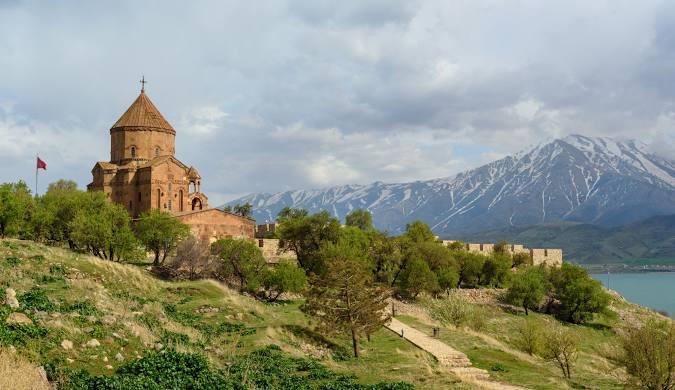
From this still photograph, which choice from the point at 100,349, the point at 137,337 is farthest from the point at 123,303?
the point at 100,349

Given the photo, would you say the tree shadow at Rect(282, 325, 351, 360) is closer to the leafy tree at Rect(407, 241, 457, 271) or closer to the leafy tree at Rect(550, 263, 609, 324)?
the leafy tree at Rect(407, 241, 457, 271)

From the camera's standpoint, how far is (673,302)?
10450 centimetres

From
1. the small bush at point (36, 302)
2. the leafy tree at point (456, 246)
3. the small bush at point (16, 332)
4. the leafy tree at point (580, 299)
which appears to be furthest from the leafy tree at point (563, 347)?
the leafy tree at point (456, 246)

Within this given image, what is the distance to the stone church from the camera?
186 feet

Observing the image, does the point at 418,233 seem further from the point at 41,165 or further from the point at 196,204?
the point at 41,165

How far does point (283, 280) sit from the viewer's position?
3919 cm

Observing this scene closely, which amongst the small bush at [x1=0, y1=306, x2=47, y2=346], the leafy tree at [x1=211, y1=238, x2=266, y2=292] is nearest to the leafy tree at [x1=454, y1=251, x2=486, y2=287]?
the leafy tree at [x1=211, y1=238, x2=266, y2=292]

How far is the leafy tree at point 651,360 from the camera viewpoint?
19547mm

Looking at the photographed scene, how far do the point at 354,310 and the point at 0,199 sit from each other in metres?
27.9

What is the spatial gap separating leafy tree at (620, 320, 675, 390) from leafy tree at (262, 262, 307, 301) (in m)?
22.5

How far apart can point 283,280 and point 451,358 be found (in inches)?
655

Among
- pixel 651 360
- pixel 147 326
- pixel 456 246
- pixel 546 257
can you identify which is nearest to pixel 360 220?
pixel 456 246

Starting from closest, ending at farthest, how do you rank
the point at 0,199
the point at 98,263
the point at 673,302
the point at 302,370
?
the point at 302,370, the point at 98,263, the point at 0,199, the point at 673,302

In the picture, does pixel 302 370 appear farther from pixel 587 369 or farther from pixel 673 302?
pixel 673 302
